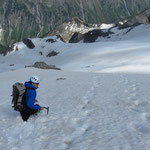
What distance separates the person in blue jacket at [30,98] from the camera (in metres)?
7.59

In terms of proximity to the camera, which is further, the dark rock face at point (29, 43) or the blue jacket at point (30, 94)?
the dark rock face at point (29, 43)

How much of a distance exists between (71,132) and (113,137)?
129cm

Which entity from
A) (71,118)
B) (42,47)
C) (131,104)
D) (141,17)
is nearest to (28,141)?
(71,118)

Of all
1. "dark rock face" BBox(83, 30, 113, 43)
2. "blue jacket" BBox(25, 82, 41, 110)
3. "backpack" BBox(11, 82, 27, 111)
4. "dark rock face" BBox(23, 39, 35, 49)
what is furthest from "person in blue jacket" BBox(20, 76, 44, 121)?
"dark rock face" BBox(83, 30, 113, 43)

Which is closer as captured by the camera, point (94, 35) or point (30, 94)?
point (30, 94)

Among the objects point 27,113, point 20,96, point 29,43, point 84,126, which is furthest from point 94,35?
point 84,126

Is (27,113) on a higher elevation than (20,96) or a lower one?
lower

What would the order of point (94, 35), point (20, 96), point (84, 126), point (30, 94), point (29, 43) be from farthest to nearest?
1. point (94, 35)
2. point (29, 43)
3. point (20, 96)
4. point (30, 94)
5. point (84, 126)

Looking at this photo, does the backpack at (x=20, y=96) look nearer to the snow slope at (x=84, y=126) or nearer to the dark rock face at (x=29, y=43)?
the snow slope at (x=84, y=126)

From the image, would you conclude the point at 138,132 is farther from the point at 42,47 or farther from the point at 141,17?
the point at 141,17

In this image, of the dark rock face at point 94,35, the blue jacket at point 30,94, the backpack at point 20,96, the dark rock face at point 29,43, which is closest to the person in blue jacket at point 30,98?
the blue jacket at point 30,94

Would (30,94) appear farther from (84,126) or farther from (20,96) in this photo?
(84,126)

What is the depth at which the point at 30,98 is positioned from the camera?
7680mm

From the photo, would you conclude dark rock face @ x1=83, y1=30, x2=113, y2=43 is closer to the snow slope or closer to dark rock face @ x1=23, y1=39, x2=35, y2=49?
dark rock face @ x1=23, y1=39, x2=35, y2=49
